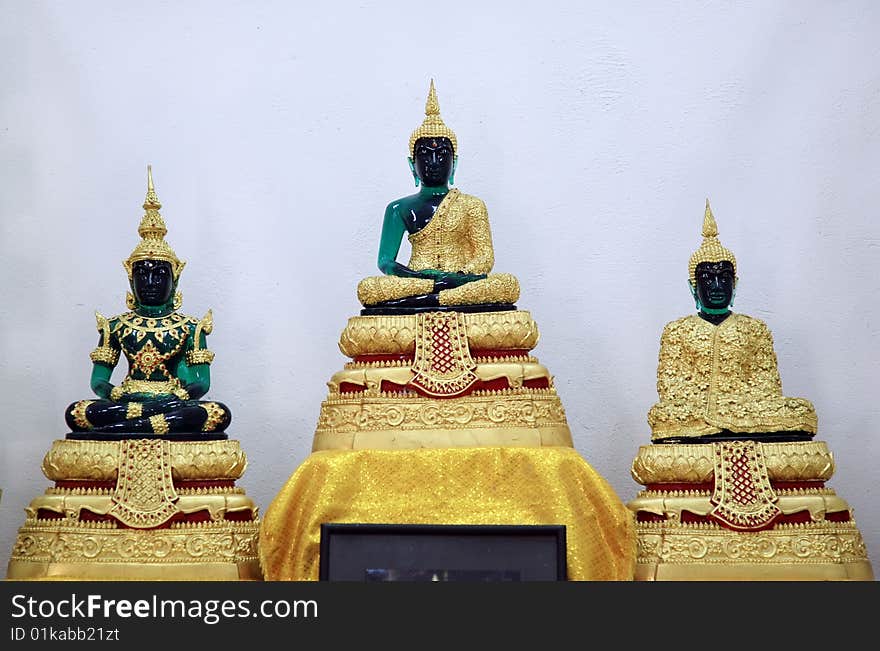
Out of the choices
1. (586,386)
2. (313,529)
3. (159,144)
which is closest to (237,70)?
(159,144)

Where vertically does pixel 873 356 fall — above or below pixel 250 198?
below

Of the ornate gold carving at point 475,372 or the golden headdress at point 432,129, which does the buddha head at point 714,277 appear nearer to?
the ornate gold carving at point 475,372

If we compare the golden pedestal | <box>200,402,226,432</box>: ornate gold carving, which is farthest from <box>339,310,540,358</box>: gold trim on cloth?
<box>200,402,226,432</box>: ornate gold carving

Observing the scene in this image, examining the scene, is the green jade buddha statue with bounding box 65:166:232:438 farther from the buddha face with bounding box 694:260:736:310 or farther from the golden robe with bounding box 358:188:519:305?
the buddha face with bounding box 694:260:736:310

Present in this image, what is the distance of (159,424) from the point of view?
17.9 ft

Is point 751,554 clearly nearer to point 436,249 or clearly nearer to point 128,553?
point 436,249

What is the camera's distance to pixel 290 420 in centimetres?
684

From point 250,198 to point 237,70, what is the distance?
0.63 meters

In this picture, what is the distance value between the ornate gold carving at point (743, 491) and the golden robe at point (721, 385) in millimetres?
125

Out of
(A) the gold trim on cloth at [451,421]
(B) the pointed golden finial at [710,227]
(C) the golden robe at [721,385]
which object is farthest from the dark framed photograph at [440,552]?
(B) the pointed golden finial at [710,227]

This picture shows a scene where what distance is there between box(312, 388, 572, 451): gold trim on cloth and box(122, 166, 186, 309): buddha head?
88 centimetres

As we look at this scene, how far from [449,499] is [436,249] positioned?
1.10 meters

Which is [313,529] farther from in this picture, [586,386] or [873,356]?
[873,356]

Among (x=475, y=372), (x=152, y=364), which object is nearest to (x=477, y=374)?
(x=475, y=372)
